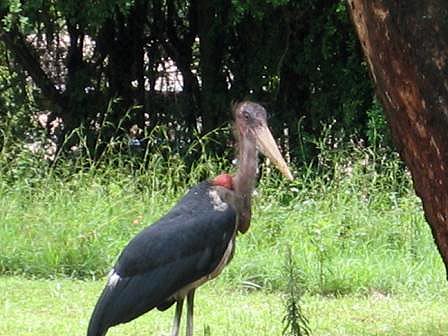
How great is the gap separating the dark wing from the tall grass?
1.89 m

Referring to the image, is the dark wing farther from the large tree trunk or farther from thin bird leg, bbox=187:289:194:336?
the large tree trunk

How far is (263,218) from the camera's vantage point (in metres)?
8.82

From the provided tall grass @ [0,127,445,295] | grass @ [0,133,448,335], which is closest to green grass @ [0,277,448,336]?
grass @ [0,133,448,335]

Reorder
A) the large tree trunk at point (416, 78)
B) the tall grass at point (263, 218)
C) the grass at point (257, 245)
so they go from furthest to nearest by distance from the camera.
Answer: the tall grass at point (263, 218), the grass at point (257, 245), the large tree trunk at point (416, 78)

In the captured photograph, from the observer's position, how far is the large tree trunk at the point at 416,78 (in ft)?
12.0

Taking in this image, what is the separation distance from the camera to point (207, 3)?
38.7 ft

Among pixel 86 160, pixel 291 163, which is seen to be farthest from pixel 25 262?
pixel 291 163

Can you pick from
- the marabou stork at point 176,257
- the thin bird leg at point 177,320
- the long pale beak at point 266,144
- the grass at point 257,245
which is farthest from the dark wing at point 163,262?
the grass at point 257,245

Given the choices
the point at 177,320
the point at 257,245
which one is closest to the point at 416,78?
the point at 177,320

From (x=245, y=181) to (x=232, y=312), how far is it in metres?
1.17

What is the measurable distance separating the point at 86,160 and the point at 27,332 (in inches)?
147

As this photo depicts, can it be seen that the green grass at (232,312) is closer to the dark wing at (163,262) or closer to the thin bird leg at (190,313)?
the thin bird leg at (190,313)

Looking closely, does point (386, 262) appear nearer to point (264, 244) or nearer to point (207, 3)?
point (264, 244)

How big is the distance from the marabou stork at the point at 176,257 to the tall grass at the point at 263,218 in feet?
5.75
